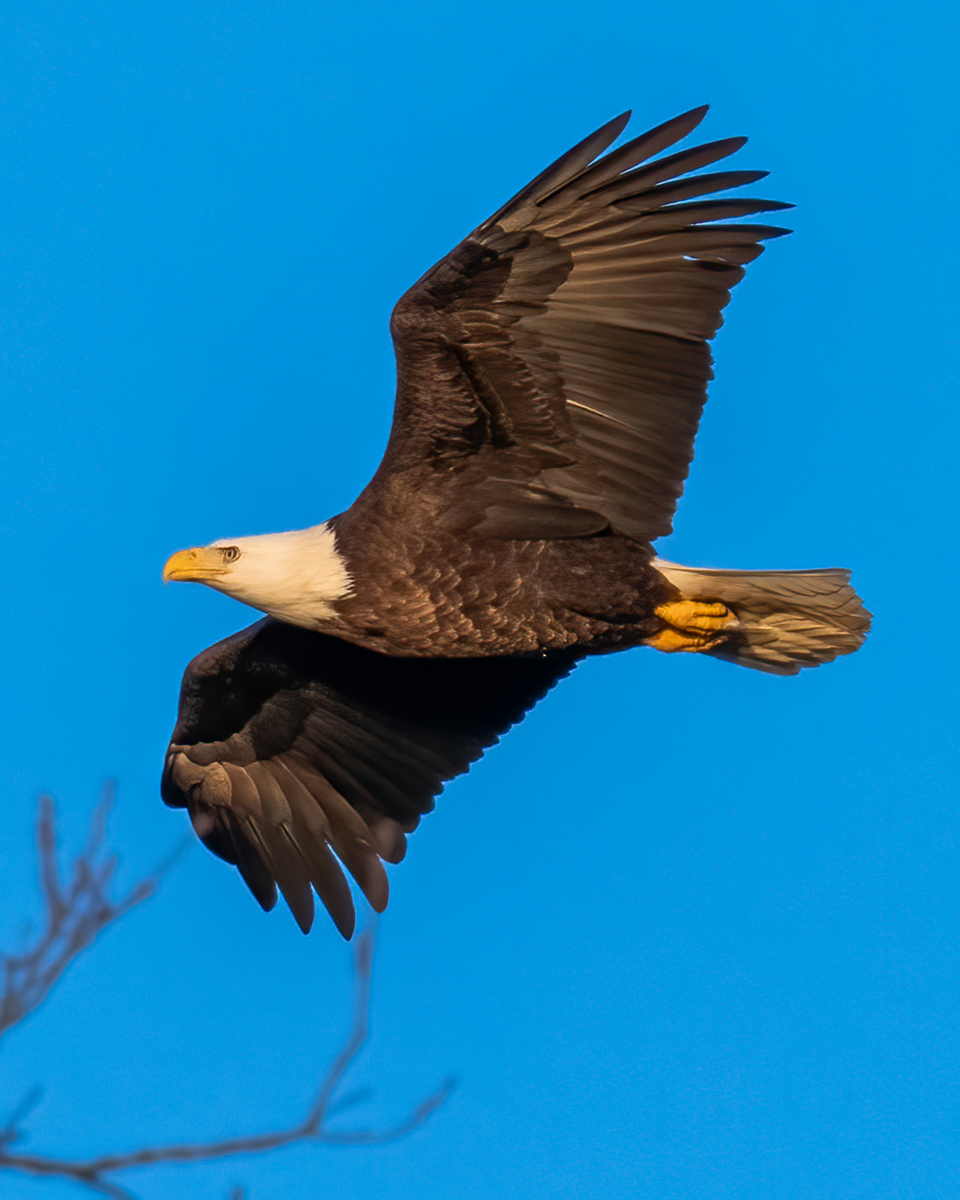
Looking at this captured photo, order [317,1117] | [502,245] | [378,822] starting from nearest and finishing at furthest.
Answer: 1. [317,1117]
2. [502,245]
3. [378,822]

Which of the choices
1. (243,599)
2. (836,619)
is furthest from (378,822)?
(836,619)

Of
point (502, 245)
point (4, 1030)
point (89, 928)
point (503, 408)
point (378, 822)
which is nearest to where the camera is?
point (4, 1030)

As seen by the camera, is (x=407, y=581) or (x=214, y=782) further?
(x=214, y=782)

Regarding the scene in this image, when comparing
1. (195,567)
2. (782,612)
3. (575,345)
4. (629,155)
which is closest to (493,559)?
(575,345)

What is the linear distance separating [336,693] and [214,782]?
0.70 metres

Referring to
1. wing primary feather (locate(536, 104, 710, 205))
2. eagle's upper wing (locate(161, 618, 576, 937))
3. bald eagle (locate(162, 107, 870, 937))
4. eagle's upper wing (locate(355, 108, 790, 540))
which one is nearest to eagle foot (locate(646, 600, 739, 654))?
bald eagle (locate(162, 107, 870, 937))

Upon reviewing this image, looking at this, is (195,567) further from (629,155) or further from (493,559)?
(629,155)

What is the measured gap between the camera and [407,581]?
5098 millimetres

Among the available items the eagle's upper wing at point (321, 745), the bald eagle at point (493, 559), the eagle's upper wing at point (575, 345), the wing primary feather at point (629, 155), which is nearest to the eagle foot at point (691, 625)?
the bald eagle at point (493, 559)

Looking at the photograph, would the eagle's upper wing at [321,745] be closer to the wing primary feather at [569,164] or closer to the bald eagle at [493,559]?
the bald eagle at [493,559]

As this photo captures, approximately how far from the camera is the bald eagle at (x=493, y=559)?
15.1ft

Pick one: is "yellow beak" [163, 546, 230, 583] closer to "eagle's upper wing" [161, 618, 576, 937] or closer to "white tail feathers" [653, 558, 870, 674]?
"eagle's upper wing" [161, 618, 576, 937]

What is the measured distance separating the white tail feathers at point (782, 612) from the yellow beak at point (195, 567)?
68.7 inches

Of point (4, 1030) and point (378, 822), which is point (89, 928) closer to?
point (4, 1030)
